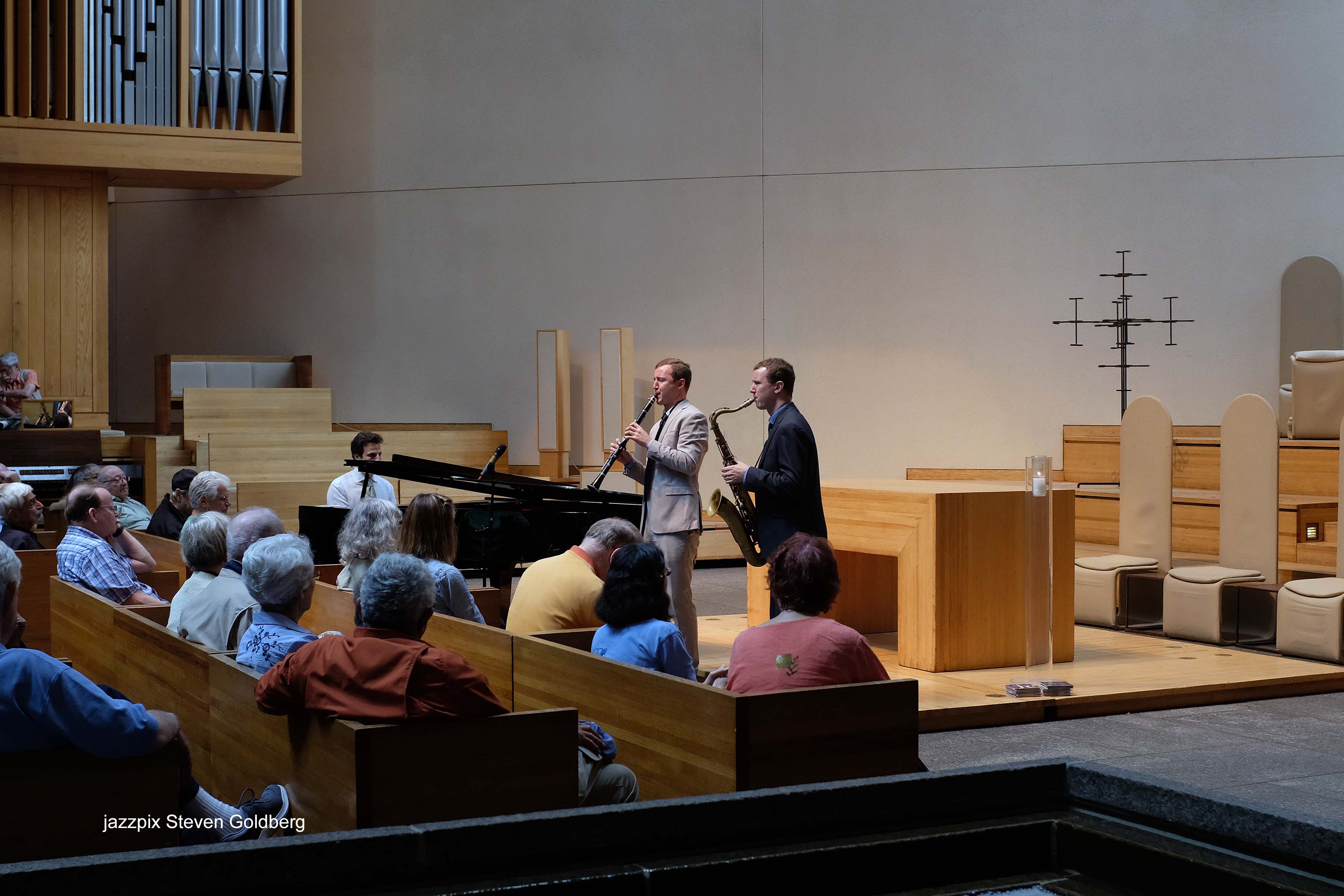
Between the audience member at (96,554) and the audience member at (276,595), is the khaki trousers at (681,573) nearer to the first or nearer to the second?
the audience member at (96,554)

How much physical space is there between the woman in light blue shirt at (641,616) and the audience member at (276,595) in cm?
72

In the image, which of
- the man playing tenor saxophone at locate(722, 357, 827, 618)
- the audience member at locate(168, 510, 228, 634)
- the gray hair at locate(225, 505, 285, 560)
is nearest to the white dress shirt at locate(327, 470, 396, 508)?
the man playing tenor saxophone at locate(722, 357, 827, 618)

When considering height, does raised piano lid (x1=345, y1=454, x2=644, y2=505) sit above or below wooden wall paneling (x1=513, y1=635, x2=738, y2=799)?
above

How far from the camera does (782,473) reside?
5.04m

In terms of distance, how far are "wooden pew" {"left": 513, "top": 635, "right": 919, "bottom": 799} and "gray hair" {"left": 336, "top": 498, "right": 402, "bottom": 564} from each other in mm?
1091

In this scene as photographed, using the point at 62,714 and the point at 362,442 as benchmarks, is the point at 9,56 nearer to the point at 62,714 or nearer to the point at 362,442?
the point at 362,442

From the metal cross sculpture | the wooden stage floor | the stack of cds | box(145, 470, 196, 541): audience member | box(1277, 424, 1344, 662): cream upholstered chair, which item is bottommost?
the wooden stage floor

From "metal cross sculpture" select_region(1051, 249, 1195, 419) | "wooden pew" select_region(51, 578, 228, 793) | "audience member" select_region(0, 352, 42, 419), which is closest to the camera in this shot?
"wooden pew" select_region(51, 578, 228, 793)

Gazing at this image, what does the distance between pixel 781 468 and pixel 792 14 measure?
5985mm

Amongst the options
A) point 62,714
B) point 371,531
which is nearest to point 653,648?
point 371,531

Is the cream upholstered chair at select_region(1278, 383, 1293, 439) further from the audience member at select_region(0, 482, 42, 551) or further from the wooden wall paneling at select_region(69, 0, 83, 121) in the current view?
the wooden wall paneling at select_region(69, 0, 83, 121)

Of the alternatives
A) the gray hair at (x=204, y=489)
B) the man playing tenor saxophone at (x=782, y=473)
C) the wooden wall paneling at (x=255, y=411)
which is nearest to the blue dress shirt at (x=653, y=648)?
the man playing tenor saxophone at (x=782, y=473)

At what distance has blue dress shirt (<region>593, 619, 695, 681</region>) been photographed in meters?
3.23

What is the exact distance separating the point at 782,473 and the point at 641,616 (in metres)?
1.87
